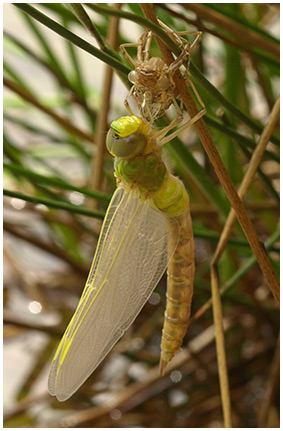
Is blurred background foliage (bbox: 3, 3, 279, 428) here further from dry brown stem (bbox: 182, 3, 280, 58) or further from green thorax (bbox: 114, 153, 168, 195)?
green thorax (bbox: 114, 153, 168, 195)

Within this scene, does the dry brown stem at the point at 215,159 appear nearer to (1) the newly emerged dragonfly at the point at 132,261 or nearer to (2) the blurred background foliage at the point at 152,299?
(1) the newly emerged dragonfly at the point at 132,261

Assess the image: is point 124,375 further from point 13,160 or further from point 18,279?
point 13,160

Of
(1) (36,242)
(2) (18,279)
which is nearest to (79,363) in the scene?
(1) (36,242)

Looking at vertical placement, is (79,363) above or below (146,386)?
below

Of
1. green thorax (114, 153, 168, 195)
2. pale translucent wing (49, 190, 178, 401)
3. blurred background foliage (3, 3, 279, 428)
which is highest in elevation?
blurred background foliage (3, 3, 279, 428)

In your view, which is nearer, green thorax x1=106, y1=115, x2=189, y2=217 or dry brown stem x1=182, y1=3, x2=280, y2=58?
green thorax x1=106, y1=115, x2=189, y2=217

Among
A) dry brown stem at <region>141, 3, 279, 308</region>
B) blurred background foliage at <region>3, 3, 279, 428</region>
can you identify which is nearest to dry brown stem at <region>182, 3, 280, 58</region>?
blurred background foliage at <region>3, 3, 279, 428</region>

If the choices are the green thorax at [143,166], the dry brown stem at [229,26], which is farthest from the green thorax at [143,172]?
the dry brown stem at [229,26]

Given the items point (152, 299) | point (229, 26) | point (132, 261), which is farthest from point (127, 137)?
point (152, 299)
